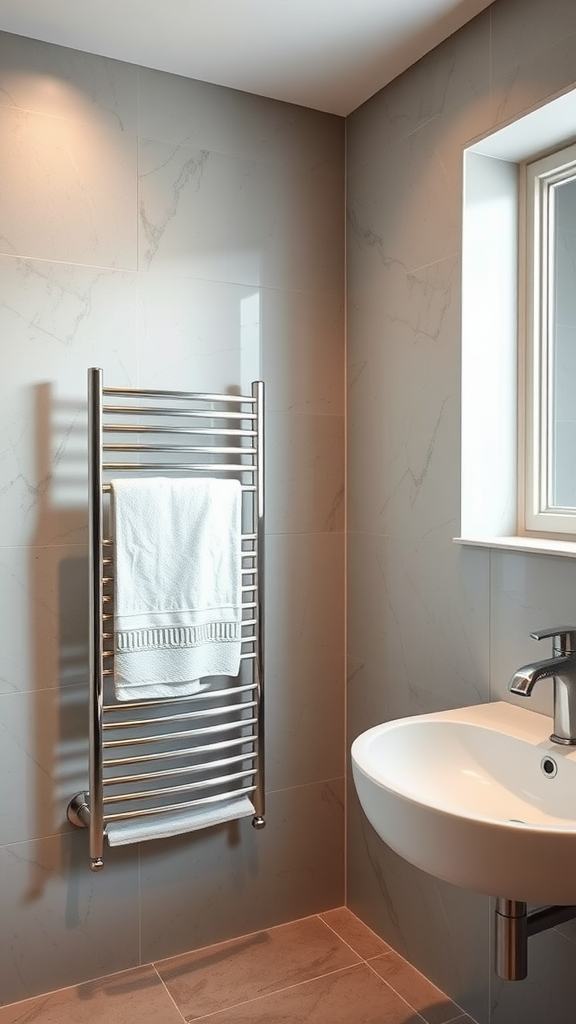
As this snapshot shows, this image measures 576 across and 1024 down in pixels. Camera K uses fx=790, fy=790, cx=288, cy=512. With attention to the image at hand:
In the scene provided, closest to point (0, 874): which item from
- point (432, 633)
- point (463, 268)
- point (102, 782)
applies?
point (102, 782)

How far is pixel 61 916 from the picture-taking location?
190 cm

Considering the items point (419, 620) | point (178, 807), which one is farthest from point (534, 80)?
point (178, 807)

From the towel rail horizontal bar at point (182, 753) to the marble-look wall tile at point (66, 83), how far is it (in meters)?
1.52

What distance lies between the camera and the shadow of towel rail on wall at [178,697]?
5.93 feet

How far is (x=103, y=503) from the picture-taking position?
1.91m

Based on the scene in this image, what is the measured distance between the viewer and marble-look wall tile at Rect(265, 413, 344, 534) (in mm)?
2160

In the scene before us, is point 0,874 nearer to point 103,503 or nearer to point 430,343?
point 103,503

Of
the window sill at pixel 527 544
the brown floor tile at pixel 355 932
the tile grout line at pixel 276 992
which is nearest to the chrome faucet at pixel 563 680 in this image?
the window sill at pixel 527 544

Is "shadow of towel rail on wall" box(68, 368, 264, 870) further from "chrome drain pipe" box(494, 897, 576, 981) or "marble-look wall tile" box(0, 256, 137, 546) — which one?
"chrome drain pipe" box(494, 897, 576, 981)

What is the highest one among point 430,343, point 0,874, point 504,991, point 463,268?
point 463,268

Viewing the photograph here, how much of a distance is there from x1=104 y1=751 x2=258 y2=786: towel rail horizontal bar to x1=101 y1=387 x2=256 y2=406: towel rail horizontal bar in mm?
896

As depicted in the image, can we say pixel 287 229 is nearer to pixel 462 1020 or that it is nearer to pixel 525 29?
pixel 525 29

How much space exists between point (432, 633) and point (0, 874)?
3.80 feet

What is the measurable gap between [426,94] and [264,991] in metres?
2.20
